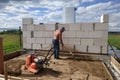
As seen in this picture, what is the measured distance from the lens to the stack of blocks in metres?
7.40

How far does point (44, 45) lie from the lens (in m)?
8.41

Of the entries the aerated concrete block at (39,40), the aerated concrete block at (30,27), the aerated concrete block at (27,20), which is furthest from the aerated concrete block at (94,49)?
the aerated concrete block at (27,20)

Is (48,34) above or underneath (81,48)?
above

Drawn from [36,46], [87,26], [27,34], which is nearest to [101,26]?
[87,26]

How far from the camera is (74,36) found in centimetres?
781

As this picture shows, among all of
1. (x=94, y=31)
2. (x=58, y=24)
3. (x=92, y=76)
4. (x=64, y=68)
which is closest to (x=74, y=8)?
(x=58, y=24)

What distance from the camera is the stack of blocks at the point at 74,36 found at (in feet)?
24.3

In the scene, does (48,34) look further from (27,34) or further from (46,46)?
(27,34)

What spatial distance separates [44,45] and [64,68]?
107 inches

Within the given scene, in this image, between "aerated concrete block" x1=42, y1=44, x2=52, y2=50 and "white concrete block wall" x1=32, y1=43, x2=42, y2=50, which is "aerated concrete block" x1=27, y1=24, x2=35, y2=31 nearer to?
"white concrete block wall" x1=32, y1=43, x2=42, y2=50

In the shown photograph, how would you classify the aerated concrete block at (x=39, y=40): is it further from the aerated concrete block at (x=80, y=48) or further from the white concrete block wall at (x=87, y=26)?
the white concrete block wall at (x=87, y=26)

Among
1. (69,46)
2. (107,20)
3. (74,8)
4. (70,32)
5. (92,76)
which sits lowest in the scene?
(92,76)

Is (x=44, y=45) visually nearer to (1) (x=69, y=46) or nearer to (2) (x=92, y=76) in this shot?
(1) (x=69, y=46)

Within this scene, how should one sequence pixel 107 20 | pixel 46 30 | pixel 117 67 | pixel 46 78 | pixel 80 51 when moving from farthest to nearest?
pixel 46 30 → pixel 80 51 → pixel 107 20 → pixel 117 67 → pixel 46 78
